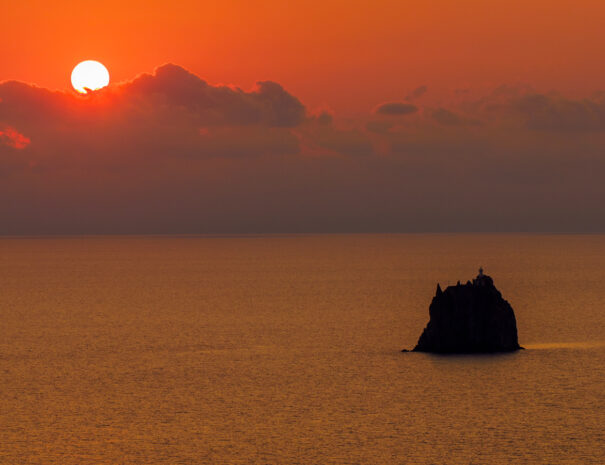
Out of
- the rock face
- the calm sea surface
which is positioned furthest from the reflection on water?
the rock face

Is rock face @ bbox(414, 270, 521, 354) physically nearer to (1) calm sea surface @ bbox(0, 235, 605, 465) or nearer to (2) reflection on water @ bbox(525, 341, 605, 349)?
(1) calm sea surface @ bbox(0, 235, 605, 465)

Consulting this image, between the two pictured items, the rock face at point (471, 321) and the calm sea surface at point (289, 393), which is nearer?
the calm sea surface at point (289, 393)

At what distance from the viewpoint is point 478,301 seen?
71.5 meters

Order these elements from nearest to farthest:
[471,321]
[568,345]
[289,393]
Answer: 1. [289,393]
2. [471,321]
3. [568,345]

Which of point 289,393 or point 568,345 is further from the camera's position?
point 568,345

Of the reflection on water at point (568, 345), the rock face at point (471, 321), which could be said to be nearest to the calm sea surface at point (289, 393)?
the reflection on water at point (568, 345)

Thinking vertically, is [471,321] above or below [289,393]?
above

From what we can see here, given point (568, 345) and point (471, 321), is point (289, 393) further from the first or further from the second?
point (568, 345)

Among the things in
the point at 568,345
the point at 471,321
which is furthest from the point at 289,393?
the point at 568,345

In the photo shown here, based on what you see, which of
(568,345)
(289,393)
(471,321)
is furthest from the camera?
(568,345)

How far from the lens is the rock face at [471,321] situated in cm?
7150

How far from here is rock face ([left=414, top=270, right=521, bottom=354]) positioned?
7150 centimetres

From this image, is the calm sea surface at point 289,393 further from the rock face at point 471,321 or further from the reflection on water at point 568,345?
the rock face at point 471,321

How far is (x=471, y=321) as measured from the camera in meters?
74.1
